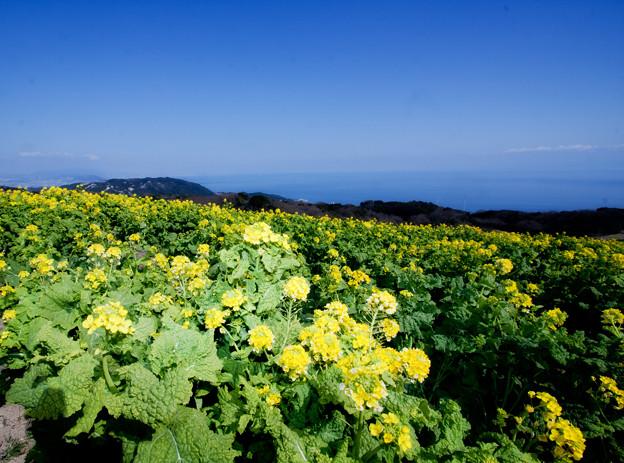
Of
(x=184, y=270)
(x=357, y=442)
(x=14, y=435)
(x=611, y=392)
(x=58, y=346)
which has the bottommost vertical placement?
(x=14, y=435)

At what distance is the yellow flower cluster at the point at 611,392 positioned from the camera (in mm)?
2227

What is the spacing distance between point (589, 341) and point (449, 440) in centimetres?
221

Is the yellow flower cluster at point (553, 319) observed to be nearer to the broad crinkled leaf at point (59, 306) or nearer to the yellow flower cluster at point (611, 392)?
the yellow flower cluster at point (611, 392)

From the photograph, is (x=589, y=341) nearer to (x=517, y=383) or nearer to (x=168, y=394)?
(x=517, y=383)

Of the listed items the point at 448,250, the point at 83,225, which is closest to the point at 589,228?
the point at 448,250

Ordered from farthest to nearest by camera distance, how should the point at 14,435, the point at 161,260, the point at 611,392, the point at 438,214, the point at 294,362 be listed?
the point at 438,214, the point at 161,260, the point at 14,435, the point at 611,392, the point at 294,362

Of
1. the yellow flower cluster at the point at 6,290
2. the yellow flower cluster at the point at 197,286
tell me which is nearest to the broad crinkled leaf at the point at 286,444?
the yellow flower cluster at the point at 197,286

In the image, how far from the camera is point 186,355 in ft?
6.35

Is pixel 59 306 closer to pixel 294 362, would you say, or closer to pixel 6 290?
pixel 6 290

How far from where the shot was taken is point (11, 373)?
2842 millimetres

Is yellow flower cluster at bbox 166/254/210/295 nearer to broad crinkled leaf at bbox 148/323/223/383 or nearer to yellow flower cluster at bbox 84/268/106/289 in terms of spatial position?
yellow flower cluster at bbox 84/268/106/289

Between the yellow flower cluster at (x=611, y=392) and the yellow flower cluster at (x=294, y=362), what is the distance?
240 cm

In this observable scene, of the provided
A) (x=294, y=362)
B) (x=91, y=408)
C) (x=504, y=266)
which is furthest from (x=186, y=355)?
(x=504, y=266)

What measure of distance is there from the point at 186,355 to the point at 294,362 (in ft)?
2.51
